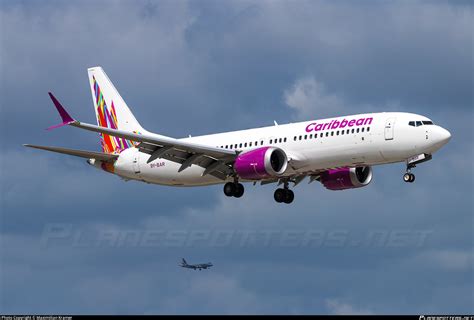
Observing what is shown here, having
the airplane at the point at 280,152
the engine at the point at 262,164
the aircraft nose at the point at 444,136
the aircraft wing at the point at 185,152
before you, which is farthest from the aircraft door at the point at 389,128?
the aircraft wing at the point at 185,152

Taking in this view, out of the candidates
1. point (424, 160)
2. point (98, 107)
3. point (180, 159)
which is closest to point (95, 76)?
point (98, 107)

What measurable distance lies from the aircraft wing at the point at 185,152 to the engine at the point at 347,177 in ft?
22.4

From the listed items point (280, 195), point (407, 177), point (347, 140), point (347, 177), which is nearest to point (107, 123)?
point (280, 195)

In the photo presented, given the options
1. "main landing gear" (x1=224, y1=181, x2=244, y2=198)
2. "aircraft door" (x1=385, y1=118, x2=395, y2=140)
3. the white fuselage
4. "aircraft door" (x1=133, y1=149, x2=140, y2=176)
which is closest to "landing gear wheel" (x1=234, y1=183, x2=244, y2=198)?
"main landing gear" (x1=224, y1=181, x2=244, y2=198)

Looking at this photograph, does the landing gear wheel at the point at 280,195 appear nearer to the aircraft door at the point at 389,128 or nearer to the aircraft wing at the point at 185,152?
the aircraft wing at the point at 185,152

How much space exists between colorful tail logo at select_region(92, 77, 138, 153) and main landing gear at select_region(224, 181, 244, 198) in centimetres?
951

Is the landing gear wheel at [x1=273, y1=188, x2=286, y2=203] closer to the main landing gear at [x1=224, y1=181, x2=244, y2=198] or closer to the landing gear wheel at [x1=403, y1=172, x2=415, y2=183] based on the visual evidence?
the main landing gear at [x1=224, y1=181, x2=244, y2=198]

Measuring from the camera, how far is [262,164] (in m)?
74.5

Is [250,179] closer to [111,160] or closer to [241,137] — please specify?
[241,137]

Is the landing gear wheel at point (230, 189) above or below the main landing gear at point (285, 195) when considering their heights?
below

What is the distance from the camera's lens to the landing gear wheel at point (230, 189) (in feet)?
259

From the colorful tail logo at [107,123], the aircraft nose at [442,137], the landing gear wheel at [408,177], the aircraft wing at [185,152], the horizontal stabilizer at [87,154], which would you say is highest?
the colorful tail logo at [107,123]

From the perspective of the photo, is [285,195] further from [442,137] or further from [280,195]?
[442,137]

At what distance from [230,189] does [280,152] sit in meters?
5.62
